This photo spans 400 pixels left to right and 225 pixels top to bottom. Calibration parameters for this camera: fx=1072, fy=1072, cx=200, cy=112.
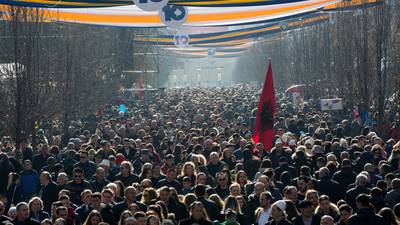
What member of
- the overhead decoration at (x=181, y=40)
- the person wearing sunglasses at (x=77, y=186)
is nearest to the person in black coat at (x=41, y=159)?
the person wearing sunglasses at (x=77, y=186)

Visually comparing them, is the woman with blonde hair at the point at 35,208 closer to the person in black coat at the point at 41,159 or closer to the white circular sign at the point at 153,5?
the person in black coat at the point at 41,159

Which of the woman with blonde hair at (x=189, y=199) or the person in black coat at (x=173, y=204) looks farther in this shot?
the woman with blonde hair at (x=189, y=199)

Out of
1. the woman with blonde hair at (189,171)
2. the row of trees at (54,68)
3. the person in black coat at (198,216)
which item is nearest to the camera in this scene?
the person in black coat at (198,216)

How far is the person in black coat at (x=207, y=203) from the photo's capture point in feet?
45.4

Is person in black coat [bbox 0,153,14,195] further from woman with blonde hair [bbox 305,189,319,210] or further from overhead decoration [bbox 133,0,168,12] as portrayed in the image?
overhead decoration [bbox 133,0,168,12]

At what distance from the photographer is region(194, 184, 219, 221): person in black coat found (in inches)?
544

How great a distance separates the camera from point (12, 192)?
58.0ft

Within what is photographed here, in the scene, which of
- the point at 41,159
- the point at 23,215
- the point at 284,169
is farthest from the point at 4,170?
the point at 23,215

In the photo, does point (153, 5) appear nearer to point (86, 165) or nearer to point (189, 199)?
point (86, 165)

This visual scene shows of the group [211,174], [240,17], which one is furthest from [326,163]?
[240,17]

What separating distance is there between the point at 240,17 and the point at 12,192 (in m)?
22.6

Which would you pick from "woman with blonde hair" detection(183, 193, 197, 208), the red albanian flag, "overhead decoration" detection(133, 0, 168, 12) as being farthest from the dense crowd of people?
"overhead decoration" detection(133, 0, 168, 12)

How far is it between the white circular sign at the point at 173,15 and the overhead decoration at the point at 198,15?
3246 mm

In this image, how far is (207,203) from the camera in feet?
45.9
